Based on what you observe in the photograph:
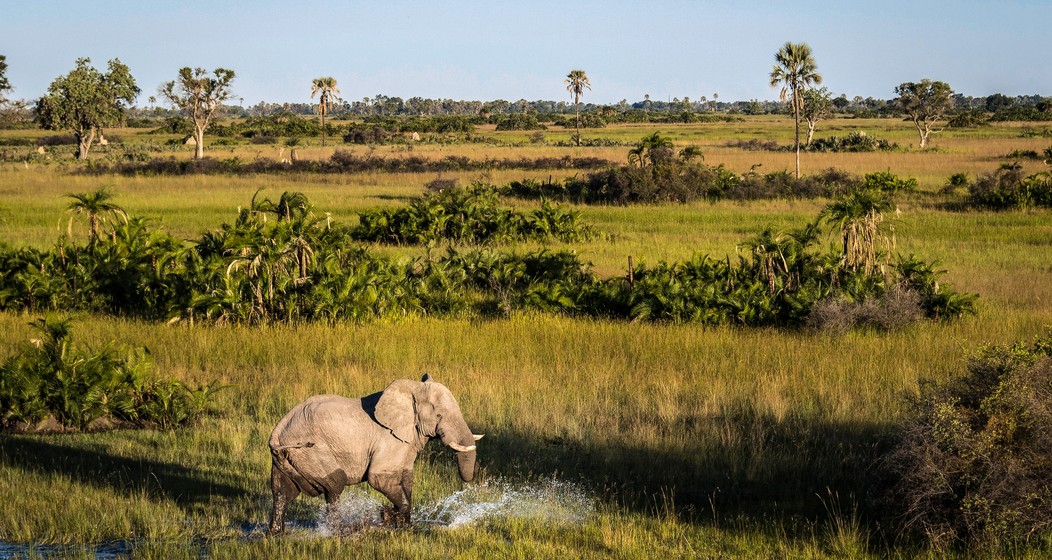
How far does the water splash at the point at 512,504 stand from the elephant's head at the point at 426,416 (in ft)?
3.44

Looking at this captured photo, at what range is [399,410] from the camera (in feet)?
20.4

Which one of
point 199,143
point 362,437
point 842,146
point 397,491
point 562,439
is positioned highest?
point 199,143

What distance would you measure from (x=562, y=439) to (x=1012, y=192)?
2456cm

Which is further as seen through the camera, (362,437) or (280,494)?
(280,494)

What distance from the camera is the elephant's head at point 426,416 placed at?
6207 mm

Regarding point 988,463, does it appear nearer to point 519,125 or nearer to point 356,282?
point 356,282

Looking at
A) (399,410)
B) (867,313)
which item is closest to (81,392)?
(399,410)

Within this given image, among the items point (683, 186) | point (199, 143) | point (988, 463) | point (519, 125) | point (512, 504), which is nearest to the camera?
point (988, 463)

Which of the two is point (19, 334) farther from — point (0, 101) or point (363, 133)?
point (363, 133)

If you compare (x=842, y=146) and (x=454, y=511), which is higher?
(x=842, y=146)

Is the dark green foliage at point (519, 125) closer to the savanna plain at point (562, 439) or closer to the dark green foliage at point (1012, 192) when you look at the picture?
the dark green foliage at point (1012, 192)

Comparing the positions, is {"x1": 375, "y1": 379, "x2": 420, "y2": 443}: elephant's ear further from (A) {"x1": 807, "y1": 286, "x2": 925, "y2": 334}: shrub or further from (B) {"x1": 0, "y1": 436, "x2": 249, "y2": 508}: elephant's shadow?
(A) {"x1": 807, "y1": 286, "x2": 925, "y2": 334}: shrub

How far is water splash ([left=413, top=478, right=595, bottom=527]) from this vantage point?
7.25 m

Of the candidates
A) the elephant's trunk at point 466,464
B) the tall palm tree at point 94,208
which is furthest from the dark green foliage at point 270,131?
the elephant's trunk at point 466,464
